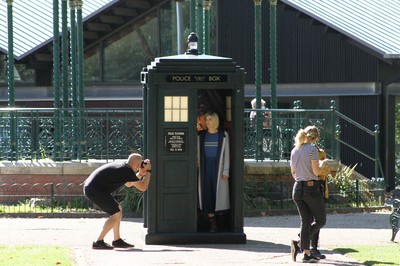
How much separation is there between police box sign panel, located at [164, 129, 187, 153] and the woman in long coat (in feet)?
1.07

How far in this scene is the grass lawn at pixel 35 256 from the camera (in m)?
13.5

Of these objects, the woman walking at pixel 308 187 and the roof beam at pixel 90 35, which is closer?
the woman walking at pixel 308 187

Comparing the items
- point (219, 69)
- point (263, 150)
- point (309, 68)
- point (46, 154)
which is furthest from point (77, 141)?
point (309, 68)

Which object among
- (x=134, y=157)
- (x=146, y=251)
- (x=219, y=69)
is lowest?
(x=146, y=251)

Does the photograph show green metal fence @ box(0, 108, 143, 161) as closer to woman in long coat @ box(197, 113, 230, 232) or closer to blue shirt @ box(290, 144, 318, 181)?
woman in long coat @ box(197, 113, 230, 232)

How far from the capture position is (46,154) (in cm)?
2144

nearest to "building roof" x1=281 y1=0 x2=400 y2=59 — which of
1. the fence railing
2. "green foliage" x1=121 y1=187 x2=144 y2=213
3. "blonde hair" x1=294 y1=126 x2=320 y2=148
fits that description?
the fence railing

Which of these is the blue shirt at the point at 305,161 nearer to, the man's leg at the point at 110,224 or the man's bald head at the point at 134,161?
the man's bald head at the point at 134,161

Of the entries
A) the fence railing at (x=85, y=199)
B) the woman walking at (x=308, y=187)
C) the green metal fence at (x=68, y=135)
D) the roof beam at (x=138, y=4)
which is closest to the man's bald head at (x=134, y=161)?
the woman walking at (x=308, y=187)

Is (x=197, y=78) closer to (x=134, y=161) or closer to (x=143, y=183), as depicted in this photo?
(x=134, y=161)

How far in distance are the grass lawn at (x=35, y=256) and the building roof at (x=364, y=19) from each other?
44.6 feet

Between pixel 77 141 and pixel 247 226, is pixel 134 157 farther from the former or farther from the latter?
pixel 77 141

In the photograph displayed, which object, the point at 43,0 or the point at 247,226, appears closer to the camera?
the point at 247,226

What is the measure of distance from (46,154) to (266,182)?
407 centimetres
